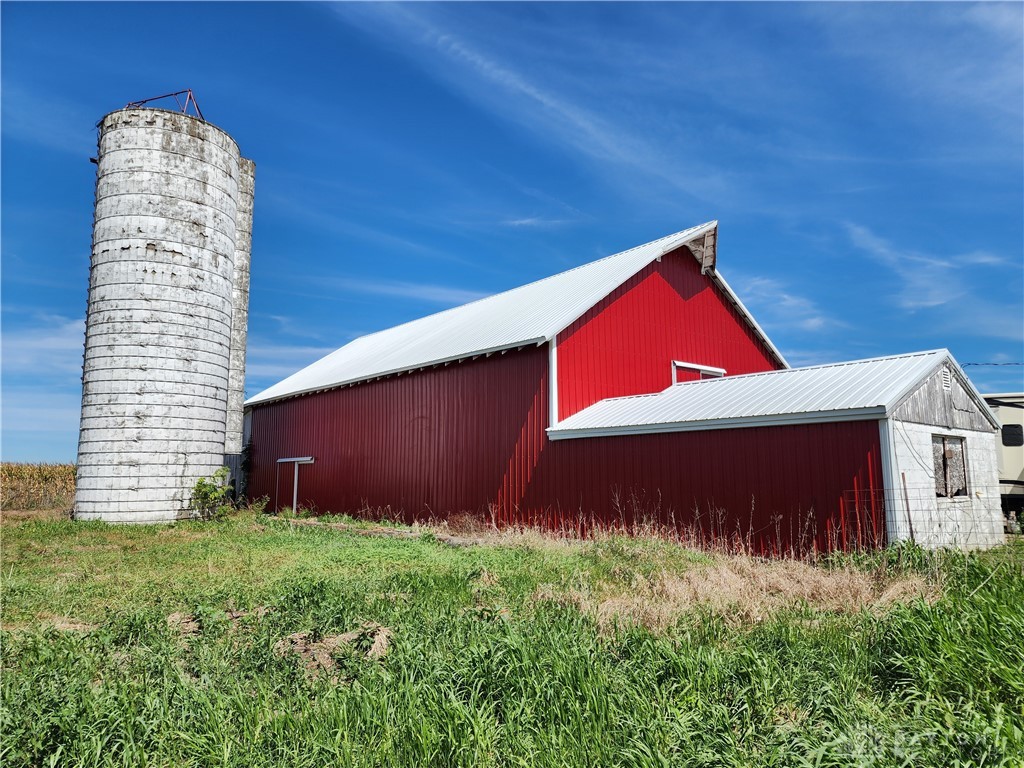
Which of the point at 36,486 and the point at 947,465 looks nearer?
the point at 947,465

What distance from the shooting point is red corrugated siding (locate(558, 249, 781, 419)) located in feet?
51.5

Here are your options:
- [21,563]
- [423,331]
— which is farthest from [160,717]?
[423,331]

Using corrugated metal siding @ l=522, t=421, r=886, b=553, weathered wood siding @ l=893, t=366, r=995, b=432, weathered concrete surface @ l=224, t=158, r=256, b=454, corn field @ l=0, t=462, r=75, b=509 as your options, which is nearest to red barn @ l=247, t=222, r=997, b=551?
corrugated metal siding @ l=522, t=421, r=886, b=553

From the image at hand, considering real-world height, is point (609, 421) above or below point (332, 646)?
above

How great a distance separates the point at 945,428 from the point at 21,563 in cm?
1490

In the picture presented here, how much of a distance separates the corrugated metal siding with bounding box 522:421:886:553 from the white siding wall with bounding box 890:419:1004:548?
40 centimetres

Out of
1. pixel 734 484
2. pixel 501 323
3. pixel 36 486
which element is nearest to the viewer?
pixel 734 484

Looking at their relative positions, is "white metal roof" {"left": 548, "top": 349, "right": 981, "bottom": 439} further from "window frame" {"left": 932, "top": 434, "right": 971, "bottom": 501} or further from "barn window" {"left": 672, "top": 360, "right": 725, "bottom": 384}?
"barn window" {"left": 672, "top": 360, "right": 725, "bottom": 384}

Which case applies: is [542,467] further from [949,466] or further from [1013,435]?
[1013,435]

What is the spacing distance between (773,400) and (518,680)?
8.88 m

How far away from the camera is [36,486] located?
24.5 meters

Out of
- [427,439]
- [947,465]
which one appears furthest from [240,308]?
[947,465]

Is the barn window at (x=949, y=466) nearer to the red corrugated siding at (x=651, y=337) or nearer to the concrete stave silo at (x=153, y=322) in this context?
the red corrugated siding at (x=651, y=337)

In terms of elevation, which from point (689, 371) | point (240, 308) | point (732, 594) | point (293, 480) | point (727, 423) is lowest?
point (732, 594)
